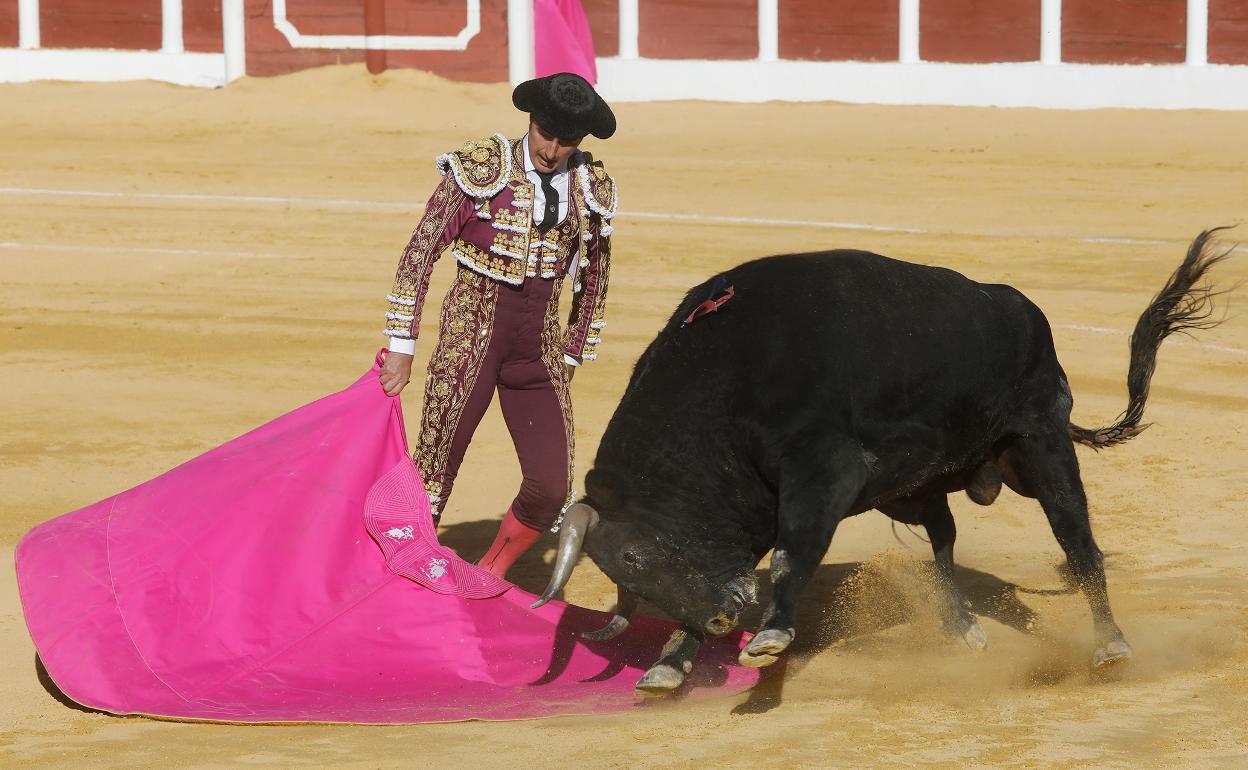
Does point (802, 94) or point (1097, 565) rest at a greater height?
point (802, 94)

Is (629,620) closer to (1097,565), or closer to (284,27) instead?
(1097,565)

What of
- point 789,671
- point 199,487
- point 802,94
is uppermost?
point 802,94

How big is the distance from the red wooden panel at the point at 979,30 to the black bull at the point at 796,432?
12526 mm

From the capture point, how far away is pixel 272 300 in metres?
9.34

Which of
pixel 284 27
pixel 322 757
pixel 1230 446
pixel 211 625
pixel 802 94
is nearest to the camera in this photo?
pixel 322 757

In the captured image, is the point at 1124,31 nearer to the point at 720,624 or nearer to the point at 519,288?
the point at 519,288

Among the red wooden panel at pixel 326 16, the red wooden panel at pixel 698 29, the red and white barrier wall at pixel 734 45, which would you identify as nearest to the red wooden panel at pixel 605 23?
the red and white barrier wall at pixel 734 45

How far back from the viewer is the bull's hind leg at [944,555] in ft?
14.5

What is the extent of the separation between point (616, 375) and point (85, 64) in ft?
43.8

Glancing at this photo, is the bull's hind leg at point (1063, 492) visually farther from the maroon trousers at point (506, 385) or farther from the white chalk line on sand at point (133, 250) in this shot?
the white chalk line on sand at point (133, 250)

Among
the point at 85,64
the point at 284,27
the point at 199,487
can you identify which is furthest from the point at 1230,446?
the point at 85,64

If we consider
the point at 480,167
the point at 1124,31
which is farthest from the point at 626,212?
the point at 480,167

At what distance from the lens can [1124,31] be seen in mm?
15867

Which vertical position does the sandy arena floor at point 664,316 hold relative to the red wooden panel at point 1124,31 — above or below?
below
